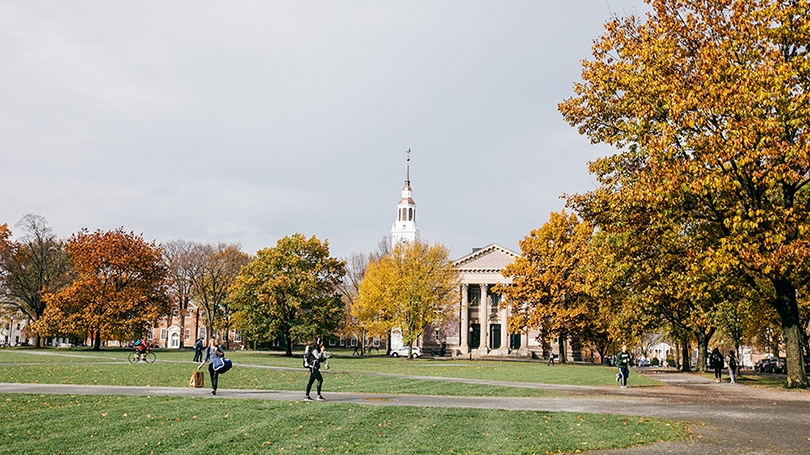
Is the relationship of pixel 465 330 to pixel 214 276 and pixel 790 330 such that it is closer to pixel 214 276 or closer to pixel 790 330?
pixel 214 276

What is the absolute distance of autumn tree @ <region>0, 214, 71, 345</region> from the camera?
69000 millimetres

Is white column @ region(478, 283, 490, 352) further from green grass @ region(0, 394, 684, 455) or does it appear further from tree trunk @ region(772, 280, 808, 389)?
green grass @ region(0, 394, 684, 455)

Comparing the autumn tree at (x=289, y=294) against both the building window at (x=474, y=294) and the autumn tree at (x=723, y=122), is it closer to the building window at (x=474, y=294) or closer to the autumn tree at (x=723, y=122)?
the building window at (x=474, y=294)

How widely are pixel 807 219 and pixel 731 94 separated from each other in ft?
15.8

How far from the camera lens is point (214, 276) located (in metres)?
80.6

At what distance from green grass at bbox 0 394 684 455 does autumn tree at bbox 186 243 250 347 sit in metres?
62.6

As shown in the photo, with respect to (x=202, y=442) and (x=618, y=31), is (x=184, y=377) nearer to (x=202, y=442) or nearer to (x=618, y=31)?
(x=202, y=442)

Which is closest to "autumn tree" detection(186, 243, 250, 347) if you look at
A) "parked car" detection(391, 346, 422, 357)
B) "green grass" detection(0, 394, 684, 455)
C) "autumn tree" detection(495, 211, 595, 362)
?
"parked car" detection(391, 346, 422, 357)

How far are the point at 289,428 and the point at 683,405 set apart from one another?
476 inches

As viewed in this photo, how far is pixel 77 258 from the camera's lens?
64375 mm

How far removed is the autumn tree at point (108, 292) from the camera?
62.3 metres

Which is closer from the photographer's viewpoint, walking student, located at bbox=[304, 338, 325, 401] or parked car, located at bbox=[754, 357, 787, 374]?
walking student, located at bbox=[304, 338, 325, 401]

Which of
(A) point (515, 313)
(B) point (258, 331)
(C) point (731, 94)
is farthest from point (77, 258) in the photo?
(C) point (731, 94)

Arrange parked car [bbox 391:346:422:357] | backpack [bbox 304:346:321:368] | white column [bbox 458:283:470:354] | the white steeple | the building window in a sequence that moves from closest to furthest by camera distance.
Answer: backpack [bbox 304:346:321:368] → parked car [bbox 391:346:422:357] → white column [bbox 458:283:470:354] → the building window → the white steeple
